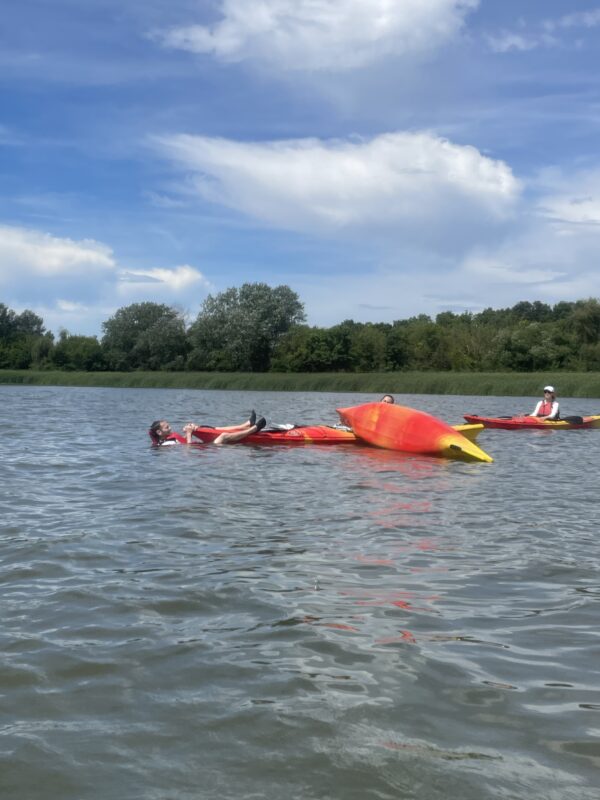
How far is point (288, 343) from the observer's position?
242ft

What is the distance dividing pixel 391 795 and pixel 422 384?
43891 millimetres

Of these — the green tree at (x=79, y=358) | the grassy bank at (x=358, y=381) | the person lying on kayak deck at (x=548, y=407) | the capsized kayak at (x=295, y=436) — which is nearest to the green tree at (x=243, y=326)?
the green tree at (x=79, y=358)

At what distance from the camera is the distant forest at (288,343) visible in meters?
60.8

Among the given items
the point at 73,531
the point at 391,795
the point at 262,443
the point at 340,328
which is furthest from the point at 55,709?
the point at 340,328

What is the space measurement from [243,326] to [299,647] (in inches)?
2751

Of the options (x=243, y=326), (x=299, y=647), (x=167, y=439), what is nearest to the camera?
(x=299, y=647)

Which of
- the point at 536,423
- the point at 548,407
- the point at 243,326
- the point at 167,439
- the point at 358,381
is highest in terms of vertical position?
the point at 243,326

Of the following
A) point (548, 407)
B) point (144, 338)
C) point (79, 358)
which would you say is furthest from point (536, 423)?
point (79, 358)

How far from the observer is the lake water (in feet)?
10.6

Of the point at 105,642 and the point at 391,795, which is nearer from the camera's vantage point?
the point at 391,795

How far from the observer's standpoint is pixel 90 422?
980 inches

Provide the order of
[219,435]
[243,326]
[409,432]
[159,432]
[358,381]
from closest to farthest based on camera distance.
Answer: [409,432] → [159,432] → [219,435] → [358,381] → [243,326]

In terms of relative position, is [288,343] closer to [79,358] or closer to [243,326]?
[243,326]

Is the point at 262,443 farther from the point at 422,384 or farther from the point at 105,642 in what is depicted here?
the point at 422,384
